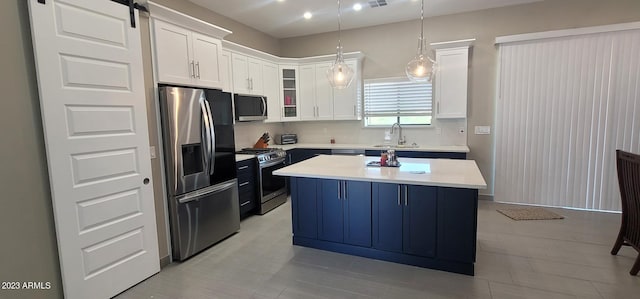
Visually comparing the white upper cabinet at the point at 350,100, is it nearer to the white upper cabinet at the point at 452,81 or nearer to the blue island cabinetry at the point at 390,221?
the white upper cabinet at the point at 452,81

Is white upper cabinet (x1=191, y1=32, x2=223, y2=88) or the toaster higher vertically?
white upper cabinet (x1=191, y1=32, x2=223, y2=88)

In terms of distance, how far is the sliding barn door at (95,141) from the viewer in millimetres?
2076

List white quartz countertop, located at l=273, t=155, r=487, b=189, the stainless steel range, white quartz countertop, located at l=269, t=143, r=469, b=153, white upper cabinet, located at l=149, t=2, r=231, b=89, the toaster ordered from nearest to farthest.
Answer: white quartz countertop, located at l=273, t=155, r=487, b=189 → white upper cabinet, located at l=149, t=2, r=231, b=89 → the stainless steel range → white quartz countertop, located at l=269, t=143, r=469, b=153 → the toaster

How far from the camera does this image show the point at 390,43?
5.17 m

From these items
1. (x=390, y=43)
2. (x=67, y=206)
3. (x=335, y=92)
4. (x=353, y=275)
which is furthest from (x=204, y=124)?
(x=390, y=43)

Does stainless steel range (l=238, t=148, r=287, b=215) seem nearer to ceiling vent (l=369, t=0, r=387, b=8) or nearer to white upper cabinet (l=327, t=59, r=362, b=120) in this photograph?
A: white upper cabinet (l=327, t=59, r=362, b=120)

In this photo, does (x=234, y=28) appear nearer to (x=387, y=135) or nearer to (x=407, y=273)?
(x=387, y=135)

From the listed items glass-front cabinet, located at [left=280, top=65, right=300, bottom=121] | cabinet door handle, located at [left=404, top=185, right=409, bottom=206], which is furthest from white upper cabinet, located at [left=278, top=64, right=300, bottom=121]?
cabinet door handle, located at [left=404, top=185, right=409, bottom=206]

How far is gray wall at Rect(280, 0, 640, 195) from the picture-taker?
411cm

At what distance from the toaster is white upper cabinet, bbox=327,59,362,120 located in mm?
978

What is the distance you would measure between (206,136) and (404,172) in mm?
2033

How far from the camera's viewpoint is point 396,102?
17.3 feet

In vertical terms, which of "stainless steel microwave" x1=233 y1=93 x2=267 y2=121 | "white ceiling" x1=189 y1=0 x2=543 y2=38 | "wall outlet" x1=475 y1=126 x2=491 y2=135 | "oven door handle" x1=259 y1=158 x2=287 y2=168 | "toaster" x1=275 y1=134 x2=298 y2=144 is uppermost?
"white ceiling" x1=189 y1=0 x2=543 y2=38

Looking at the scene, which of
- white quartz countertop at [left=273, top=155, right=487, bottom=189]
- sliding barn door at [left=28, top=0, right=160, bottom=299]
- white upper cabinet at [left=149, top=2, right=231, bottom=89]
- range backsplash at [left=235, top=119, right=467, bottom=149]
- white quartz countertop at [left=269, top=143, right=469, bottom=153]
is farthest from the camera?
range backsplash at [left=235, top=119, right=467, bottom=149]
